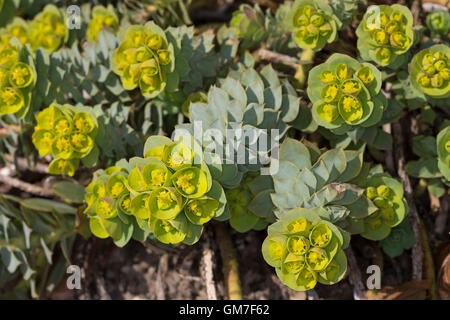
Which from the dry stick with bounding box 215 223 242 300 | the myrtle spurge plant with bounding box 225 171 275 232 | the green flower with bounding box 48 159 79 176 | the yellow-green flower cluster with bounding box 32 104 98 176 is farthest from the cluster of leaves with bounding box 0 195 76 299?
the myrtle spurge plant with bounding box 225 171 275 232

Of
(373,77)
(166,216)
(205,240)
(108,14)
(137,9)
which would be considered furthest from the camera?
(137,9)

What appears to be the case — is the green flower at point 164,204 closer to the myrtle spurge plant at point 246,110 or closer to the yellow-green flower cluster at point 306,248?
the myrtle spurge plant at point 246,110

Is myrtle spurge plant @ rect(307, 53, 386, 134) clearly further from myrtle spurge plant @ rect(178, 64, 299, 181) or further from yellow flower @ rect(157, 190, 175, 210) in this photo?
yellow flower @ rect(157, 190, 175, 210)

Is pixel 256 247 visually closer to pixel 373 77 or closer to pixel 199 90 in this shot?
pixel 199 90

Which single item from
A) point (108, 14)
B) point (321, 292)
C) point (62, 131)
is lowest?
point (321, 292)

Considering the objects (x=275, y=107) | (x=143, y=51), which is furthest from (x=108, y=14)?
(x=275, y=107)

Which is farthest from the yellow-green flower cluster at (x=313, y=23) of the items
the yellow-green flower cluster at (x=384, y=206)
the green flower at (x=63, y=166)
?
the green flower at (x=63, y=166)

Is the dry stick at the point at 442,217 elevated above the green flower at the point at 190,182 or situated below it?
below
